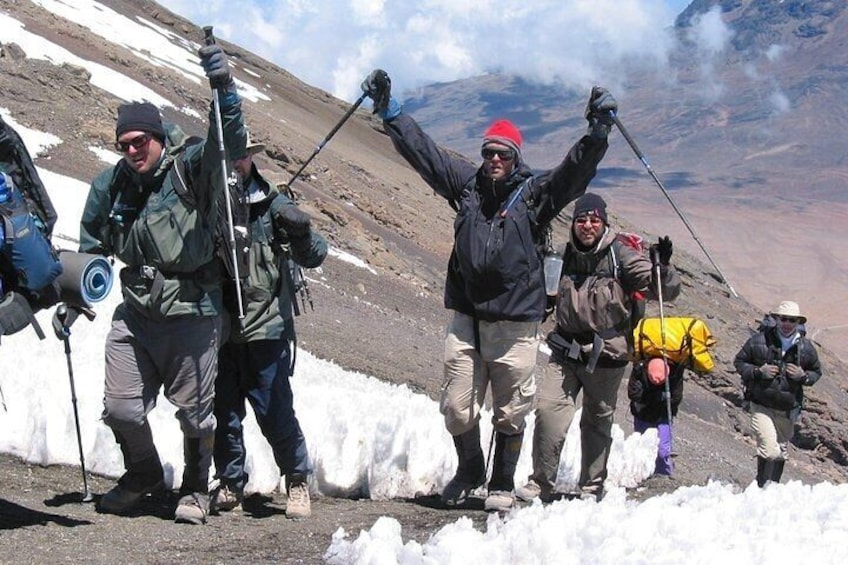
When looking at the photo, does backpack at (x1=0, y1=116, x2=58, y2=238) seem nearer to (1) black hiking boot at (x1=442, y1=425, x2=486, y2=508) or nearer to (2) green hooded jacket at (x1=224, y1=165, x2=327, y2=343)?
(2) green hooded jacket at (x1=224, y1=165, x2=327, y2=343)

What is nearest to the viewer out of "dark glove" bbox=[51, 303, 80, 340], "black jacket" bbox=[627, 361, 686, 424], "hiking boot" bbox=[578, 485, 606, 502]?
"dark glove" bbox=[51, 303, 80, 340]

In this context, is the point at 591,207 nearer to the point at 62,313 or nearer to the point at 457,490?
the point at 457,490

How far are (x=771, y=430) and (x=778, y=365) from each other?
56 centimetres

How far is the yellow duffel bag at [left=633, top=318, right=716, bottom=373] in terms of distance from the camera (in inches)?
376

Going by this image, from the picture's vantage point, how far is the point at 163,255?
18.0 feet

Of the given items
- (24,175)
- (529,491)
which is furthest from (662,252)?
(24,175)

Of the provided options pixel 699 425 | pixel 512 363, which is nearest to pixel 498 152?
pixel 512 363

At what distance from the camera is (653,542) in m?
4.44

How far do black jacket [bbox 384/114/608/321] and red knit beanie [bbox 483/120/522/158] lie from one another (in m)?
0.14

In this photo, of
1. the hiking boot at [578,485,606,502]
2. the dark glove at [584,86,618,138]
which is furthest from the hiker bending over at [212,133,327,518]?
the hiking boot at [578,485,606,502]

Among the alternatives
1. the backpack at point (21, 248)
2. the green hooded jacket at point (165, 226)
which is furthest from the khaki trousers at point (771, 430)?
the backpack at point (21, 248)

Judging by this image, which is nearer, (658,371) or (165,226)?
(165,226)

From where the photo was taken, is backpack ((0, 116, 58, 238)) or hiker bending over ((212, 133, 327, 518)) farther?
hiker bending over ((212, 133, 327, 518))

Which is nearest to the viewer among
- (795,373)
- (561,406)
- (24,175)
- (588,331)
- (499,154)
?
(24,175)
